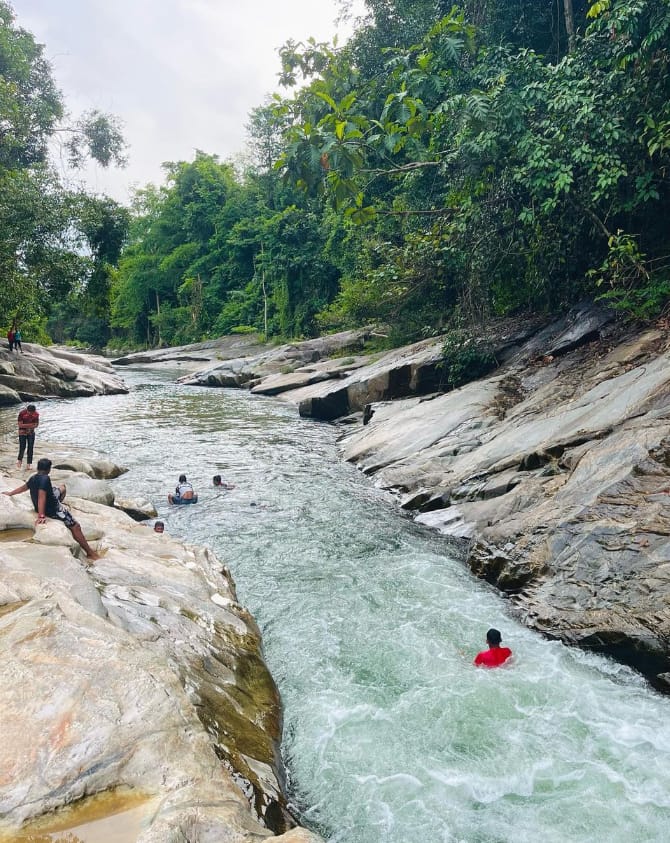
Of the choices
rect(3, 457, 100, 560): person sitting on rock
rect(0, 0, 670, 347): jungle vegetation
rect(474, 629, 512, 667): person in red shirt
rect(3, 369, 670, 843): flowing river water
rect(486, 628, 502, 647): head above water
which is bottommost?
rect(3, 369, 670, 843): flowing river water

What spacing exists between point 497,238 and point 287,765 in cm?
1356

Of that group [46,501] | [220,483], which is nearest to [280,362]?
[220,483]

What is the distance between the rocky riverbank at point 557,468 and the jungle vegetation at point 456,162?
1.61 m

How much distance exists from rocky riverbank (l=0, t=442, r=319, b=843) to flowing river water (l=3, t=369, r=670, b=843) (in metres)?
0.52

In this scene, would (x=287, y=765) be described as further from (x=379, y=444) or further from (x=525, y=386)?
(x=525, y=386)

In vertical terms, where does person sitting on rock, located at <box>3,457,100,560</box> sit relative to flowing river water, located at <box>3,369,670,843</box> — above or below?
above

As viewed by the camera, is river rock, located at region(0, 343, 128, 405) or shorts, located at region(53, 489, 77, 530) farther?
river rock, located at region(0, 343, 128, 405)

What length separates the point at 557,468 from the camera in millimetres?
9078

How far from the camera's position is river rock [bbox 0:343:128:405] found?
84.0 feet

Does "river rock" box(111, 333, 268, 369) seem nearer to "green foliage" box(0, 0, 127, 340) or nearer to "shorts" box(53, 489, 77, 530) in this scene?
"green foliage" box(0, 0, 127, 340)

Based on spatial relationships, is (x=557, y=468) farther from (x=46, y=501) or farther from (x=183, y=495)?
(x=46, y=501)

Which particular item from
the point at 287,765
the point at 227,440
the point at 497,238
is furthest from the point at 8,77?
the point at 287,765

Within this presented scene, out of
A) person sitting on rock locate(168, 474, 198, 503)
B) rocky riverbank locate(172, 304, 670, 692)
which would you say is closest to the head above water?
rocky riverbank locate(172, 304, 670, 692)

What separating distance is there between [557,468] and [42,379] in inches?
982
